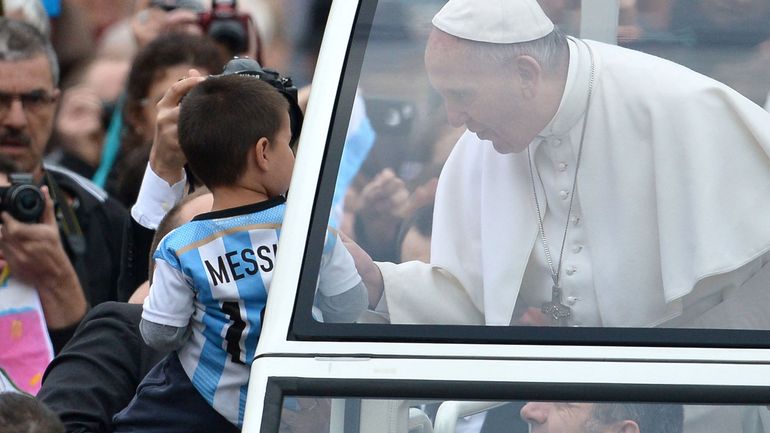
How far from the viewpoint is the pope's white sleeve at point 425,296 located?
6.75 feet

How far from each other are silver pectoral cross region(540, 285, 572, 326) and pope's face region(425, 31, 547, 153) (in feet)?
0.84

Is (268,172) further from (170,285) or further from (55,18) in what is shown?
(55,18)

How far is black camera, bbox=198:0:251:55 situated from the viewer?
5527 mm

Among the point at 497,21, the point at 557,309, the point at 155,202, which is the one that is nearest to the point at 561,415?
the point at 557,309

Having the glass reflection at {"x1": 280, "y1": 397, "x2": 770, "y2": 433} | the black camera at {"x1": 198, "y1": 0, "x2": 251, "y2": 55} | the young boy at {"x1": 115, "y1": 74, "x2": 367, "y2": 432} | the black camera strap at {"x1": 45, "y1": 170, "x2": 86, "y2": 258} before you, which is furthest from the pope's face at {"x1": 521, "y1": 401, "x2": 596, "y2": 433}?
the black camera at {"x1": 198, "y1": 0, "x2": 251, "y2": 55}

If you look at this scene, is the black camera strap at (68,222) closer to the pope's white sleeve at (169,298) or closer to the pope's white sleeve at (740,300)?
the pope's white sleeve at (169,298)

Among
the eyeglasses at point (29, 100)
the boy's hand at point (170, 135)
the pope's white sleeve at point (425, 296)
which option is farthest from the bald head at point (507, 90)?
the eyeglasses at point (29, 100)

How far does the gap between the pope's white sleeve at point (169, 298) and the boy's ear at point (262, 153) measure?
0.95 feet

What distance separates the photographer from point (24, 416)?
2594 mm

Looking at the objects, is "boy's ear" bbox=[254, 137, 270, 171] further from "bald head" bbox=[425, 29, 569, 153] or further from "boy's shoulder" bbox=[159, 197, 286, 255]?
"bald head" bbox=[425, 29, 569, 153]

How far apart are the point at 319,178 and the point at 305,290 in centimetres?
19

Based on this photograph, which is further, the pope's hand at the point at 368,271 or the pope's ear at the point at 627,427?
the pope's hand at the point at 368,271

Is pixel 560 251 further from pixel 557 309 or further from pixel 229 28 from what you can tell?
pixel 229 28

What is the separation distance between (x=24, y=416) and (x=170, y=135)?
1.15 m
